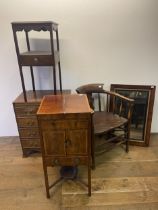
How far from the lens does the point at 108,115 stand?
7.30 feet

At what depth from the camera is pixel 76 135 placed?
145 cm

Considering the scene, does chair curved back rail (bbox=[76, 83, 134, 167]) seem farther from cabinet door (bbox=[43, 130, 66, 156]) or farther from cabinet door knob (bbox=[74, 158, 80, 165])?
cabinet door (bbox=[43, 130, 66, 156])

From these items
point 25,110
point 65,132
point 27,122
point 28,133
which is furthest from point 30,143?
point 65,132

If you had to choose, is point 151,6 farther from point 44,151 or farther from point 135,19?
point 44,151

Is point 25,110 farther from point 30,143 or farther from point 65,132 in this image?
point 65,132

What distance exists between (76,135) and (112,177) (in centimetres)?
75

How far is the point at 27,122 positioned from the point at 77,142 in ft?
2.67

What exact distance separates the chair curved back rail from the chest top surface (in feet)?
1.31

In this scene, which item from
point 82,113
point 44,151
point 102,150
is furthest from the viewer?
point 102,150

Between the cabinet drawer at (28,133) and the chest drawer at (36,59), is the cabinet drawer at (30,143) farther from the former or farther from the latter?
the chest drawer at (36,59)

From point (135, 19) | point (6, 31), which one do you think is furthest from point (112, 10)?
point (6, 31)

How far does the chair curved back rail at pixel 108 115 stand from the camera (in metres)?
2.00

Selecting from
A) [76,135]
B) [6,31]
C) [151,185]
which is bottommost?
[151,185]

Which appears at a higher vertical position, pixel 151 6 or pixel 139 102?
pixel 151 6
